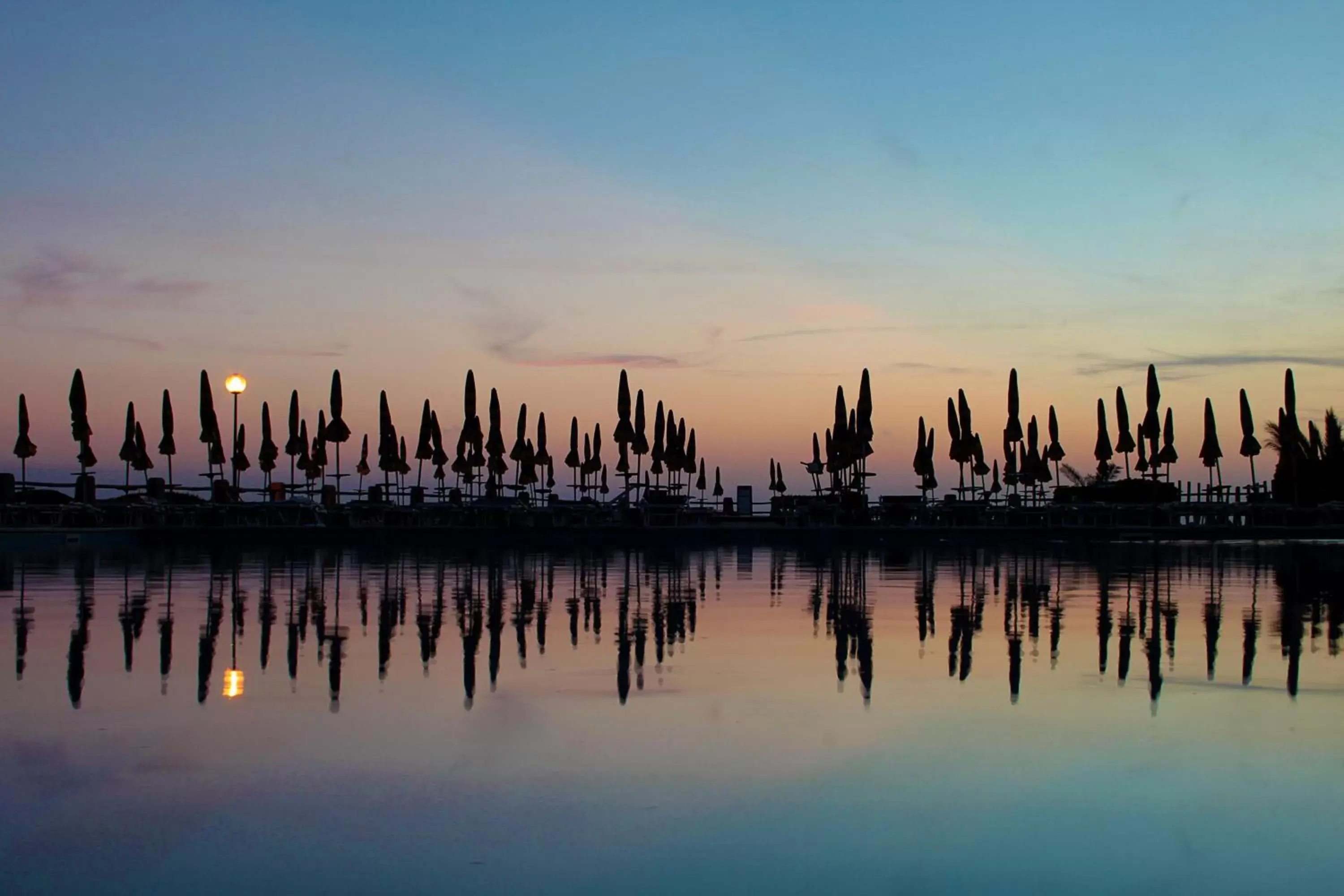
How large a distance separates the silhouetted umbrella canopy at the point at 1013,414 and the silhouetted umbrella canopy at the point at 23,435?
33714 mm

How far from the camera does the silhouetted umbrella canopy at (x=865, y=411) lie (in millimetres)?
47156

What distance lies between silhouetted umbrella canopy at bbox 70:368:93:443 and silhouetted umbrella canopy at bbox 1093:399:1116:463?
3690cm

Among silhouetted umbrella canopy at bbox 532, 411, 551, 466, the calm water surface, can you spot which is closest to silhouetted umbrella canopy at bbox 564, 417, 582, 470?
silhouetted umbrella canopy at bbox 532, 411, 551, 466

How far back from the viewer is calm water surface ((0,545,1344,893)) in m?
5.68

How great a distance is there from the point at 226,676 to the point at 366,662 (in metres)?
1.29

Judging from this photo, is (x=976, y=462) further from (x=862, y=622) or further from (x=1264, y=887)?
(x=1264, y=887)

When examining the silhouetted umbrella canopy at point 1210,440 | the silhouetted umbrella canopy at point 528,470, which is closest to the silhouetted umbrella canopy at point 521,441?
the silhouetted umbrella canopy at point 528,470

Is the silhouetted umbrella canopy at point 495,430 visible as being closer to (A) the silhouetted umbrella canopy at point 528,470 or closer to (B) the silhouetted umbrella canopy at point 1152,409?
(A) the silhouetted umbrella canopy at point 528,470

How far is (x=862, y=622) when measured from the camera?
1592 cm

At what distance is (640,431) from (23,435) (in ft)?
69.9

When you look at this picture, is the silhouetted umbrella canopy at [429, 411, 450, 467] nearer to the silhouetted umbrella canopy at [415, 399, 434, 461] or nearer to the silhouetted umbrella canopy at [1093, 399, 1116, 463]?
the silhouetted umbrella canopy at [415, 399, 434, 461]

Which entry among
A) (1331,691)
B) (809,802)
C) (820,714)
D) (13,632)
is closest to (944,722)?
(820,714)

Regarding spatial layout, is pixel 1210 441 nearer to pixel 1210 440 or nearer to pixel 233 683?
pixel 1210 440

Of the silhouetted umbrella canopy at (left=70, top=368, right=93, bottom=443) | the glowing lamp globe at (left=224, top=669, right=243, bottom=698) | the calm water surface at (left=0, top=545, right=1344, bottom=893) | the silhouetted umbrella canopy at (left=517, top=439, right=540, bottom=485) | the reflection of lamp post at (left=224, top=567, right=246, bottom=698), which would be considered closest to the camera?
the calm water surface at (left=0, top=545, right=1344, bottom=893)
